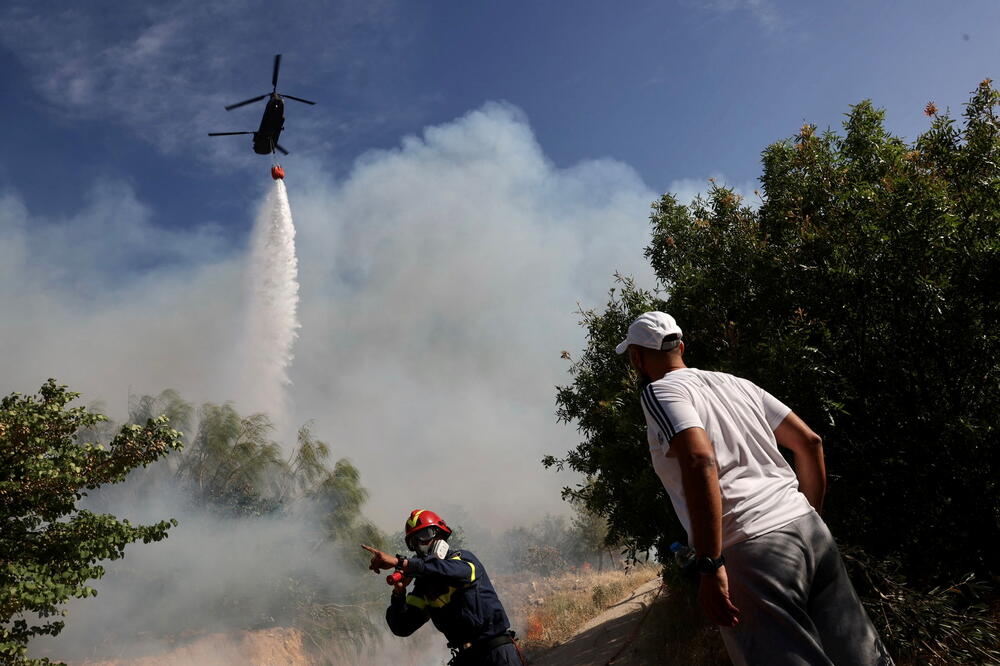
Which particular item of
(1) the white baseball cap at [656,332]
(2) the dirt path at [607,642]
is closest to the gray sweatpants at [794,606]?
(1) the white baseball cap at [656,332]

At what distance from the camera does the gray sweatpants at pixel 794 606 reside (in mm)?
2256

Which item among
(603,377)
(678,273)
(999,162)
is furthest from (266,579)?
(999,162)

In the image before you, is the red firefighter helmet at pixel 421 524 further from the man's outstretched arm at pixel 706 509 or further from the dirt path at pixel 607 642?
the dirt path at pixel 607 642

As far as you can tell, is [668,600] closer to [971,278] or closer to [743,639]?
[971,278]

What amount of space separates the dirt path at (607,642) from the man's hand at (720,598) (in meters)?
12.3

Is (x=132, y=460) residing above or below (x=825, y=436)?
above

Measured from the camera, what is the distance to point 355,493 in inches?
1432

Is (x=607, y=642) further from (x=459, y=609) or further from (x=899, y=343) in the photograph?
(x=459, y=609)

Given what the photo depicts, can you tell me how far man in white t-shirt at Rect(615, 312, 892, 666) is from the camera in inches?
90.7

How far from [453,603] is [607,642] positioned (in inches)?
481

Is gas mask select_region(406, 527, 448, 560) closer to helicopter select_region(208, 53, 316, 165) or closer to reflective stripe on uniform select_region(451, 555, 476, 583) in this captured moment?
reflective stripe on uniform select_region(451, 555, 476, 583)

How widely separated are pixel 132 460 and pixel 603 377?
24.5 feet

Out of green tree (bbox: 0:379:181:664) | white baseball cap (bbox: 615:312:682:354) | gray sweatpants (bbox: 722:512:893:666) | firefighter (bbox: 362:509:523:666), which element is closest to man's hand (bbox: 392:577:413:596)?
firefighter (bbox: 362:509:523:666)

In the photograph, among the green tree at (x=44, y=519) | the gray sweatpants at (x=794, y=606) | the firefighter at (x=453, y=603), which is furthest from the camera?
the green tree at (x=44, y=519)
